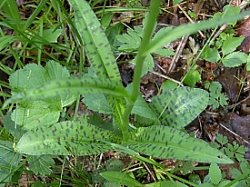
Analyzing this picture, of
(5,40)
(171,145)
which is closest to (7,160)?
(5,40)

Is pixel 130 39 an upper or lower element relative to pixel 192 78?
upper

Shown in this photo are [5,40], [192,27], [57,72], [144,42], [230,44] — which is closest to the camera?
[192,27]

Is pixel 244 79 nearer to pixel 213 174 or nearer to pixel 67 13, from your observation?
pixel 213 174

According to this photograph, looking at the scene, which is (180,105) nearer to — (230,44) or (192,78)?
(192,78)

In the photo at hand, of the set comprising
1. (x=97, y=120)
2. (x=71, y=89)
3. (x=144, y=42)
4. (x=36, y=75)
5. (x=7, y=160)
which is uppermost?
(x=144, y=42)

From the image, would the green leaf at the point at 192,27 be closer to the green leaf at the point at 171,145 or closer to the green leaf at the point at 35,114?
the green leaf at the point at 171,145

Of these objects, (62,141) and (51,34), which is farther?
(51,34)
